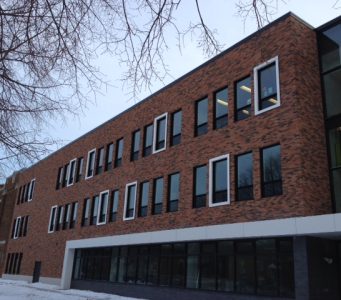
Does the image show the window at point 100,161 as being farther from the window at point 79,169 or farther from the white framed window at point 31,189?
the white framed window at point 31,189

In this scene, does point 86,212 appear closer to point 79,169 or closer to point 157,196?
point 79,169

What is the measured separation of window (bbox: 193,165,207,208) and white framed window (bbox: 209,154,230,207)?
0.57m

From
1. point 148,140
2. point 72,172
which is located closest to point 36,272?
point 72,172

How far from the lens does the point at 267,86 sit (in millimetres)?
18188

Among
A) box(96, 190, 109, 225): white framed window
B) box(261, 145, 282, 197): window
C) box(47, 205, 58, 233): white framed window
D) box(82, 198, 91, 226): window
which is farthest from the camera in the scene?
box(47, 205, 58, 233): white framed window

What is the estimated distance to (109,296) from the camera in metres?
23.9

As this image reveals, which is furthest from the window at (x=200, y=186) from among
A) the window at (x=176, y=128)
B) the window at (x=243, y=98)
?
the window at (x=243, y=98)

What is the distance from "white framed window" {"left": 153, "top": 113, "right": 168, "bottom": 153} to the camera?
2403 cm

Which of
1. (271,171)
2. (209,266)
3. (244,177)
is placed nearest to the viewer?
(271,171)

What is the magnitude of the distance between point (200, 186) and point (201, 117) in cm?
366

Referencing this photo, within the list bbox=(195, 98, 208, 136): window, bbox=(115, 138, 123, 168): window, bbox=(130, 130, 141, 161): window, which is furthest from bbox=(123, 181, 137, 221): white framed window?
bbox=(195, 98, 208, 136): window

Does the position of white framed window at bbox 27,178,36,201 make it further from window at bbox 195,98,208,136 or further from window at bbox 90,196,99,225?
window at bbox 195,98,208,136

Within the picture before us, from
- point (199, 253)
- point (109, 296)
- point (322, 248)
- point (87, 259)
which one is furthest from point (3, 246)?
point (322, 248)

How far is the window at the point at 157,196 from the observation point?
22859 millimetres
